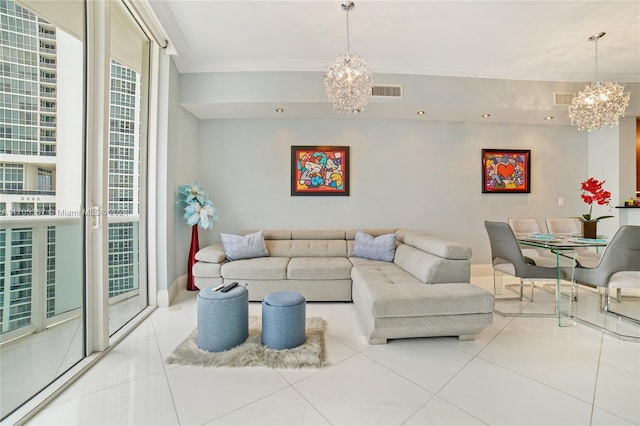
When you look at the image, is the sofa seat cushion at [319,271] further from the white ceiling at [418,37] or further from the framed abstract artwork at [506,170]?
the framed abstract artwork at [506,170]

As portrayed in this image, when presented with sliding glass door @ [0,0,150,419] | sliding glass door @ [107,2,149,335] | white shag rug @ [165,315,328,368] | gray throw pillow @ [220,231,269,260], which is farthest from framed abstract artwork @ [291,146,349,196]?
white shag rug @ [165,315,328,368]

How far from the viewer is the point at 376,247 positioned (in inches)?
137

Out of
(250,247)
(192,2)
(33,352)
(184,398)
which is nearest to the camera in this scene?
(184,398)

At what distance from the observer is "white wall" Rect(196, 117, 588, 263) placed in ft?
13.2

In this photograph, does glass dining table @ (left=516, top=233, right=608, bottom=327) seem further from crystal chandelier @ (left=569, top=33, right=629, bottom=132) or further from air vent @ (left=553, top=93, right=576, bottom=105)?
air vent @ (left=553, top=93, right=576, bottom=105)

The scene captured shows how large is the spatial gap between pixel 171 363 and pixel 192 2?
10.2ft

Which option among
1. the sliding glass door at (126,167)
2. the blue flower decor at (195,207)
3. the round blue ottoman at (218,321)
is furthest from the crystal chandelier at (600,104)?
the sliding glass door at (126,167)

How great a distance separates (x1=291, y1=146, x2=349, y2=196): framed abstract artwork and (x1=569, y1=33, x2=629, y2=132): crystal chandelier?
293cm

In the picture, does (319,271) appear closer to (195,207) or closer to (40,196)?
(195,207)

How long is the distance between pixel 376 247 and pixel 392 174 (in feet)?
4.34

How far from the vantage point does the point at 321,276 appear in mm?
3121

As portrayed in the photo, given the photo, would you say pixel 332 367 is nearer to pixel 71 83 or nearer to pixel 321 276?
pixel 321 276

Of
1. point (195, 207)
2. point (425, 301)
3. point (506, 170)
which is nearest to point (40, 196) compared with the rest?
point (195, 207)

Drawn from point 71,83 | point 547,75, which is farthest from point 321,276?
point 547,75
